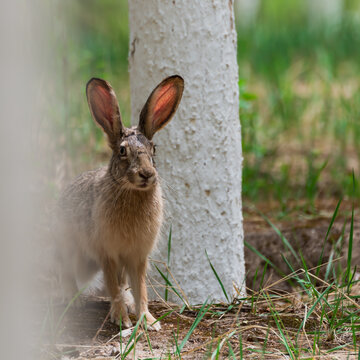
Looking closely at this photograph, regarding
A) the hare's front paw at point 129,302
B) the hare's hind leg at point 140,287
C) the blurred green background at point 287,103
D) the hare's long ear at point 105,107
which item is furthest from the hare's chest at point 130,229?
the blurred green background at point 287,103

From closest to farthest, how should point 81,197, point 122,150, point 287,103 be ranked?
point 122,150 → point 81,197 → point 287,103

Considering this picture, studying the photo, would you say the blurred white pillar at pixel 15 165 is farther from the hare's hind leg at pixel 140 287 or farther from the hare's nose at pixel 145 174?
the hare's hind leg at pixel 140 287

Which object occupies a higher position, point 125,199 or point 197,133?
point 197,133

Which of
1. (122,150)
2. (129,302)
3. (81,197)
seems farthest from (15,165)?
(129,302)

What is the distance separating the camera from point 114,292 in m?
3.00

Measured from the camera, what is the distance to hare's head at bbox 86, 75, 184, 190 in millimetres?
2748

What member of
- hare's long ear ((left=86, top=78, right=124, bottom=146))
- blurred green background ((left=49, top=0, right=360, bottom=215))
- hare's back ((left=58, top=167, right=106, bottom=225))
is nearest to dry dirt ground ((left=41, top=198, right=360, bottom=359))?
hare's back ((left=58, top=167, right=106, bottom=225))

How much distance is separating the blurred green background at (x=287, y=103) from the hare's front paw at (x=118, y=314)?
95cm

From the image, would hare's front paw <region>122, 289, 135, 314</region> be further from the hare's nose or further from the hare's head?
the hare's nose

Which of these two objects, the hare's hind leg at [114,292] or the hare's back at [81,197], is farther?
the hare's back at [81,197]

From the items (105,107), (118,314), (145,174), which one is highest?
(105,107)

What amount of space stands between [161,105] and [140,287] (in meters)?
0.93

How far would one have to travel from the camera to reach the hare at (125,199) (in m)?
2.79

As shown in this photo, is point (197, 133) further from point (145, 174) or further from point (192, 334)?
point (192, 334)
